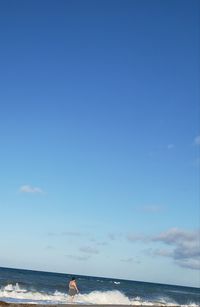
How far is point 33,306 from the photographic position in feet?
69.6

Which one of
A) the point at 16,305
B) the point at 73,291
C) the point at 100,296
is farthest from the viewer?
the point at 100,296

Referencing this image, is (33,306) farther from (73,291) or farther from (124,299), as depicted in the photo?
(124,299)

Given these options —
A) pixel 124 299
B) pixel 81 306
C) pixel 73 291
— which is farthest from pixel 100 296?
pixel 81 306

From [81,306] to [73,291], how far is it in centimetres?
510

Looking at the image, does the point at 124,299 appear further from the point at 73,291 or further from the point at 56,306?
Result: the point at 56,306

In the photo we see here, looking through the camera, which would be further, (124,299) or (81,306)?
(124,299)

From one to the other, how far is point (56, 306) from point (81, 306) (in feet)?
7.44

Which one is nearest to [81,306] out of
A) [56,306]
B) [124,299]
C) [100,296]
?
[56,306]

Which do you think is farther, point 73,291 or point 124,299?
point 124,299

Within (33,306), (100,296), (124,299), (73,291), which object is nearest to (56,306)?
(33,306)

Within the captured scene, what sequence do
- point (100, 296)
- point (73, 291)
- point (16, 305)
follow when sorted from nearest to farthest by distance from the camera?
1. point (16, 305)
2. point (73, 291)
3. point (100, 296)

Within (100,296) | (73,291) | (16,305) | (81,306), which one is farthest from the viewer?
(100,296)

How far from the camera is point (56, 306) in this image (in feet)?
72.6

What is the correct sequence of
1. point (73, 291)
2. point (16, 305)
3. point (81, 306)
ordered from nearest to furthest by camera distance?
point (16, 305), point (81, 306), point (73, 291)
